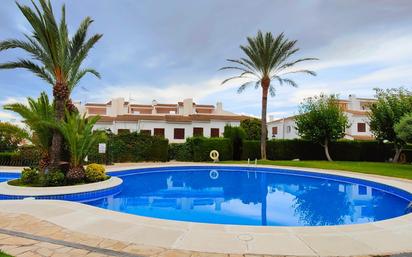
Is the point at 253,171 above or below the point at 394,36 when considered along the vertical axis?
below

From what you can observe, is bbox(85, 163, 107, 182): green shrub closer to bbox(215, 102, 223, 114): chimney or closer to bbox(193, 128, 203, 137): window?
bbox(193, 128, 203, 137): window

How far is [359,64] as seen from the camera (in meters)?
21.3

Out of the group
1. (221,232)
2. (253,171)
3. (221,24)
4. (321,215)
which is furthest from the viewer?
(253,171)

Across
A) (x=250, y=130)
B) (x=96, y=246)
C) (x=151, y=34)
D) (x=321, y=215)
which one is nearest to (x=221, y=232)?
(x=96, y=246)

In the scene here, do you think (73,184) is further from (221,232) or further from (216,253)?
(216,253)

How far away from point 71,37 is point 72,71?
1.36 m

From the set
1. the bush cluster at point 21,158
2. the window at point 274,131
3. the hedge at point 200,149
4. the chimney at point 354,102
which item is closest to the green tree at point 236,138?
the hedge at point 200,149

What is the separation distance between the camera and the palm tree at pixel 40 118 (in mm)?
10906

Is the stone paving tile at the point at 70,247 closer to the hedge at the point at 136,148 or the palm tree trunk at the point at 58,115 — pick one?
the palm tree trunk at the point at 58,115

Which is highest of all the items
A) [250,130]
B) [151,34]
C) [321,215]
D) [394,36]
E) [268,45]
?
[268,45]

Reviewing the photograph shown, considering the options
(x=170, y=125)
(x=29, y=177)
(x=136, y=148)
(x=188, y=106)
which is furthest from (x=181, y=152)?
(x=188, y=106)

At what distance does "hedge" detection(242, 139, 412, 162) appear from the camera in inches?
1081

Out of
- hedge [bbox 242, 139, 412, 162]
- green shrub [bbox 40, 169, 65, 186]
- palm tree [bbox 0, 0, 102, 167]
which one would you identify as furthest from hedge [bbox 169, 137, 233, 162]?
green shrub [bbox 40, 169, 65, 186]

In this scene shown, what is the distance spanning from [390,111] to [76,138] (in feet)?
73.9
